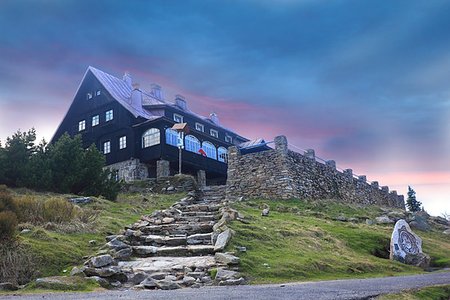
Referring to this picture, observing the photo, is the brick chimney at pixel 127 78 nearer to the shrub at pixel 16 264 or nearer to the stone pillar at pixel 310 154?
the stone pillar at pixel 310 154

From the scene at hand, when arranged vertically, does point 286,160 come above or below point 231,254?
above

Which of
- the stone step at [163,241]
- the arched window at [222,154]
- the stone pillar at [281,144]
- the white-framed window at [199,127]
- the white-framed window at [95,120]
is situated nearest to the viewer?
the stone step at [163,241]

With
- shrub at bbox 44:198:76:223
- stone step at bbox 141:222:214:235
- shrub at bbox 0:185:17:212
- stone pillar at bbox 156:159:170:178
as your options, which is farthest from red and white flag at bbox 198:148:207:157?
shrub at bbox 0:185:17:212

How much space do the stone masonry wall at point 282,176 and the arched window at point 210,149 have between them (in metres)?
10.4

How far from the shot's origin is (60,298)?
640cm

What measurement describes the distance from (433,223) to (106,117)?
27320 millimetres

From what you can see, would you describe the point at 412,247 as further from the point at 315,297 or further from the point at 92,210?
the point at 92,210

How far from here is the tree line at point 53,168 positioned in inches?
725

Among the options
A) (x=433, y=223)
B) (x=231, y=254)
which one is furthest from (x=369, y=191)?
(x=231, y=254)

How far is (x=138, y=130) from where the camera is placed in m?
36.1

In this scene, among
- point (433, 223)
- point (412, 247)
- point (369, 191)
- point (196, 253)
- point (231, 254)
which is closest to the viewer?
point (231, 254)

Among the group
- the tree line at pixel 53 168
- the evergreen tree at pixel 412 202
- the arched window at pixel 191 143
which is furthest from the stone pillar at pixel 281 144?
the evergreen tree at pixel 412 202

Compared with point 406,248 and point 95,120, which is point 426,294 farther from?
point 95,120

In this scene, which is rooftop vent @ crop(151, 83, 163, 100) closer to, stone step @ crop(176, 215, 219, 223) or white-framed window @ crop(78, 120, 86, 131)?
white-framed window @ crop(78, 120, 86, 131)
